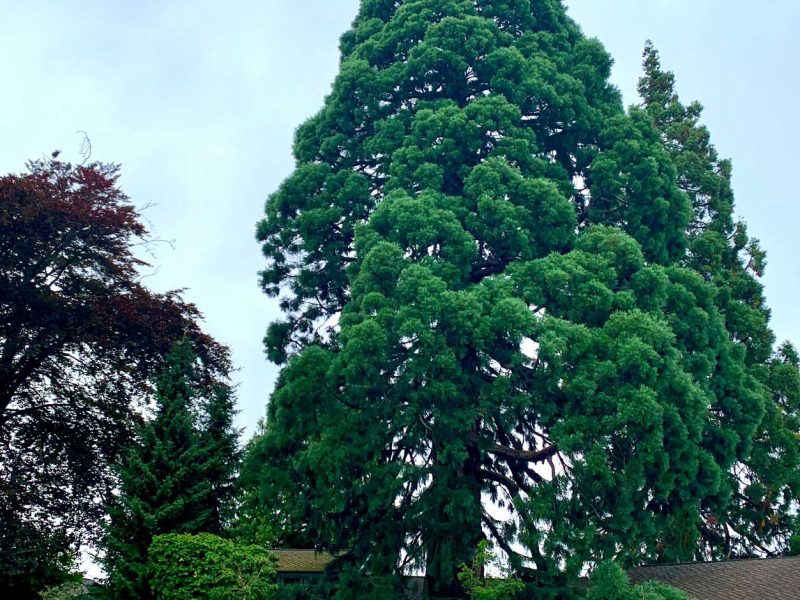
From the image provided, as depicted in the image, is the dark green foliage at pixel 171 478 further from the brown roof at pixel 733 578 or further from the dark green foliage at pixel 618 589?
the brown roof at pixel 733 578

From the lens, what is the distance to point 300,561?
21188 millimetres

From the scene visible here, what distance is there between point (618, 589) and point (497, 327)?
14.6 feet

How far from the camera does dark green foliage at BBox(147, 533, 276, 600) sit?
13.4m

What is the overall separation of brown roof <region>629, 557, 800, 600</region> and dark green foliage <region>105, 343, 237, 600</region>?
8290mm

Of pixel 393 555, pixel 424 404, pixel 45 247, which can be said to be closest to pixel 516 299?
pixel 424 404

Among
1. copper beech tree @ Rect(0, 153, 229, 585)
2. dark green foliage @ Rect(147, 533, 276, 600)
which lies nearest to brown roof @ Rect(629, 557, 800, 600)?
dark green foliage @ Rect(147, 533, 276, 600)

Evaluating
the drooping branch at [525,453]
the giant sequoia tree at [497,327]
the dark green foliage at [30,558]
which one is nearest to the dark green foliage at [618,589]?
the giant sequoia tree at [497,327]

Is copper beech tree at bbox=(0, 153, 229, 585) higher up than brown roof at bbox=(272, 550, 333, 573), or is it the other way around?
copper beech tree at bbox=(0, 153, 229, 585)

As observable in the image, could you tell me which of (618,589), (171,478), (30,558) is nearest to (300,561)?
(30,558)

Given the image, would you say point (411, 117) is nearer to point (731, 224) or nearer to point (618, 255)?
point (618, 255)

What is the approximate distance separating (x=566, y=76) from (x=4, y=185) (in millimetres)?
12884

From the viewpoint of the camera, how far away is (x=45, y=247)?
696 inches

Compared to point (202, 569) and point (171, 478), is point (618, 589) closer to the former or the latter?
point (202, 569)

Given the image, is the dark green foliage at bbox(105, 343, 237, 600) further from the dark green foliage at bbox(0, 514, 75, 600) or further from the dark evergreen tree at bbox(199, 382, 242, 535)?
the dark green foliage at bbox(0, 514, 75, 600)
